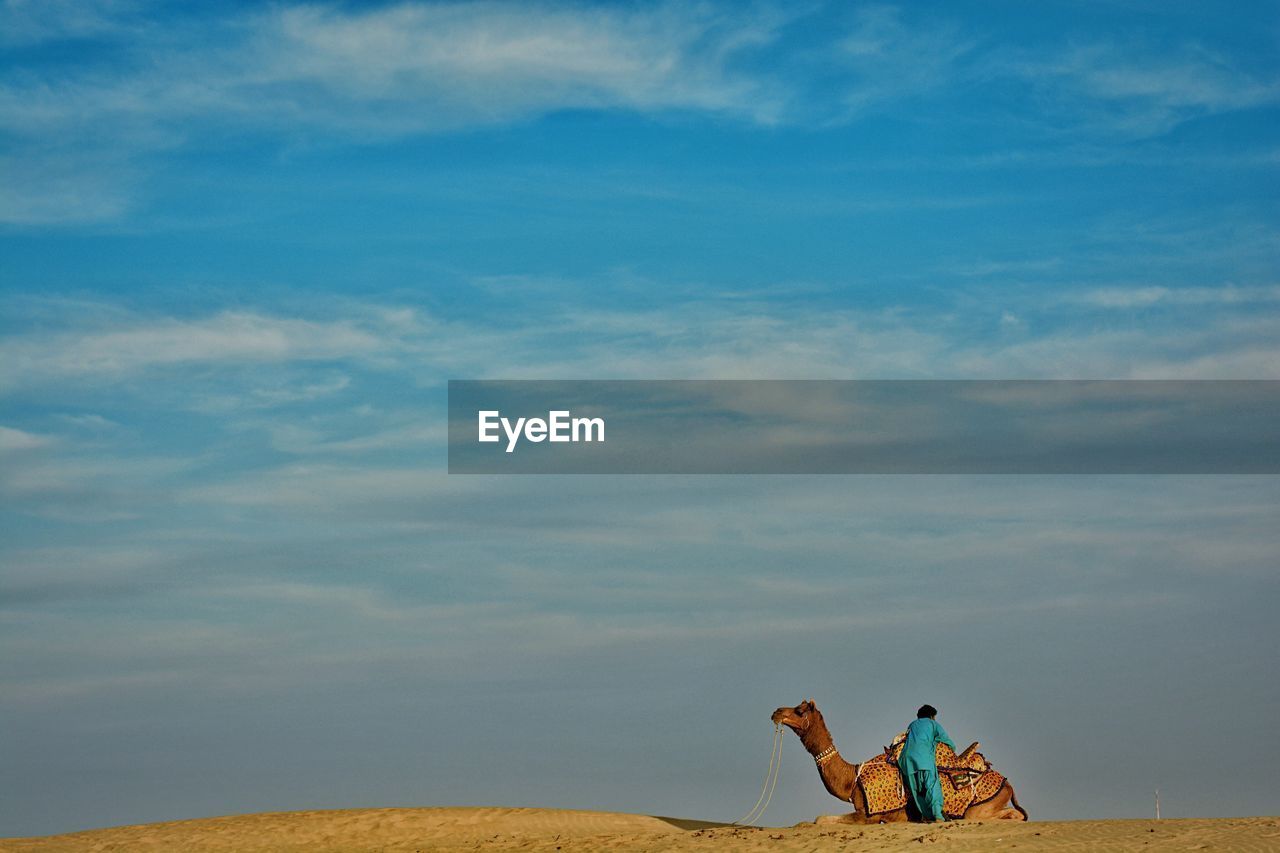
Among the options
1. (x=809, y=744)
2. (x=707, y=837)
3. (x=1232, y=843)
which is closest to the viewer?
(x=1232, y=843)

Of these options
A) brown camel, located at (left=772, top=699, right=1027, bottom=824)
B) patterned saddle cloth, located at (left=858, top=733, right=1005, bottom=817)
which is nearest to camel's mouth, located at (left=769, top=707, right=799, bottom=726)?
brown camel, located at (left=772, top=699, right=1027, bottom=824)

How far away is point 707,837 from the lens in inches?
1407

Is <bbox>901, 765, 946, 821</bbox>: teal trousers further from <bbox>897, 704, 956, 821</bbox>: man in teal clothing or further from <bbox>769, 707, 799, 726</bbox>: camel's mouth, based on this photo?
<bbox>769, 707, 799, 726</bbox>: camel's mouth

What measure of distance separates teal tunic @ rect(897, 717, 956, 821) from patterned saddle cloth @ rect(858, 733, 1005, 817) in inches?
9.5

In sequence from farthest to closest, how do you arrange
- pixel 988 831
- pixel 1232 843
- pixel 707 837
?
1. pixel 707 837
2. pixel 988 831
3. pixel 1232 843

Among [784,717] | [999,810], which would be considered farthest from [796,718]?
[999,810]

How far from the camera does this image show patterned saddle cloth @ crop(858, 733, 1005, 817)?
36250 mm

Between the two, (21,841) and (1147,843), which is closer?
(1147,843)

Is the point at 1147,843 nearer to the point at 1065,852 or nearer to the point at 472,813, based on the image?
the point at 1065,852

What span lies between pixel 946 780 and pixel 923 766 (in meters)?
0.77

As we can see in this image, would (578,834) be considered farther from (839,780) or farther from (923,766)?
(923,766)

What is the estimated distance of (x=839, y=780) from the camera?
125 ft

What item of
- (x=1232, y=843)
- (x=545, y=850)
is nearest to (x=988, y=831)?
(x=1232, y=843)

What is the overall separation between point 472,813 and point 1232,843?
19.2 metres
